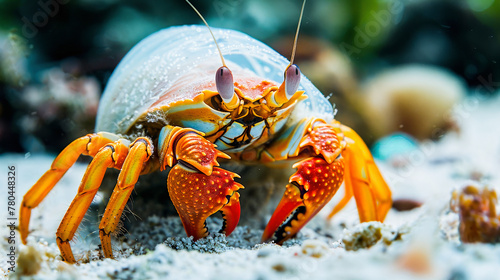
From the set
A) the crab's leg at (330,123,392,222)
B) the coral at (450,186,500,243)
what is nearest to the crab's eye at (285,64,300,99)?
the crab's leg at (330,123,392,222)

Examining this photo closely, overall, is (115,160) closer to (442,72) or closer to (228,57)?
(228,57)

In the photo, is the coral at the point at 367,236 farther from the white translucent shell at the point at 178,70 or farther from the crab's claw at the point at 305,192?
the white translucent shell at the point at 178,70

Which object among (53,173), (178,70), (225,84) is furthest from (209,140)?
(53,173)

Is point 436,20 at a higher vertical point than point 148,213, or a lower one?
higher

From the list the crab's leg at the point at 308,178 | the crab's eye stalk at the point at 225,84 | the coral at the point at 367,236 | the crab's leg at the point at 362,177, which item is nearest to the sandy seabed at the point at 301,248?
the coral at the point at 367,236

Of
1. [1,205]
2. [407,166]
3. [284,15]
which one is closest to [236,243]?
[1,205]

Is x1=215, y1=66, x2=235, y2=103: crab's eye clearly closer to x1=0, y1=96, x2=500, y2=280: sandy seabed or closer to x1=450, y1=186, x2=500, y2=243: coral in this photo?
x1=0, y1=96, x2=500, y2=280: sandy seabed
